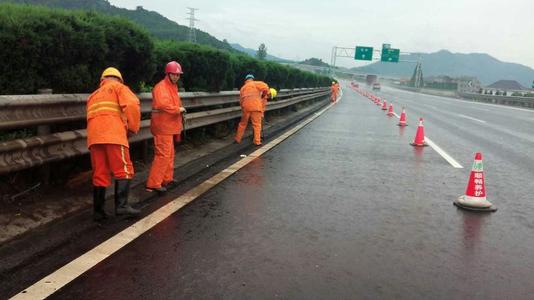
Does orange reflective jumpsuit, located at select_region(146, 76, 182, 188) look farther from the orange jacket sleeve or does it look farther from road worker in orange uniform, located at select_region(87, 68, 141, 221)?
the orange jacket sleeve

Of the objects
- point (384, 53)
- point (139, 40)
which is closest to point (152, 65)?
point (139, 40)

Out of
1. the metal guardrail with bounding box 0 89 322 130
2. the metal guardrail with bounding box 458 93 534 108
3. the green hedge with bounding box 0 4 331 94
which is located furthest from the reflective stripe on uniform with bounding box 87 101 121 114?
the metal guardrail with bounding box 458 93 534 108

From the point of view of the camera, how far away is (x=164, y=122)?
6.24 m

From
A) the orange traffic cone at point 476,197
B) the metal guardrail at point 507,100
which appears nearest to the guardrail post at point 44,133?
the orange traffic cone at point 476,197

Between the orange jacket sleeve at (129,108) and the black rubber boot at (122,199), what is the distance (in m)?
0.52

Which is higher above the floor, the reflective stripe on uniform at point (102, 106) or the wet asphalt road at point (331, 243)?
the reflective stripe on uniform at point (102, 106)

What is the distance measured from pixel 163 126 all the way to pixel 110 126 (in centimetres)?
148

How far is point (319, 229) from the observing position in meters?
5.14

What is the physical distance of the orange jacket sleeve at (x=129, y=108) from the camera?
15.8 feet

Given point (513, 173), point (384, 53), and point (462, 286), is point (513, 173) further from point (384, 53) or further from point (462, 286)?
point (384, 53)

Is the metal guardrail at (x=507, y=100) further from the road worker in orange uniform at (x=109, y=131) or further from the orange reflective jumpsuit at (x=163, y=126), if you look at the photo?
the road worker in orange uniform at (x=109, y=131)

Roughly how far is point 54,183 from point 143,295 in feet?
8.89

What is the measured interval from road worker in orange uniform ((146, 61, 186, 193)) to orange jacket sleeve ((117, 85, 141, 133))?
1.21 m

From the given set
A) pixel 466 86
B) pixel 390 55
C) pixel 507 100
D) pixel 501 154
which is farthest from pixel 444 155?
pixel 466 86
